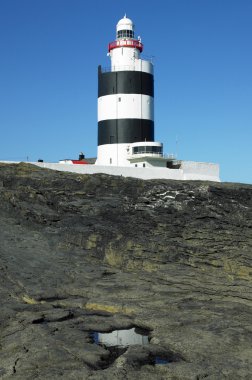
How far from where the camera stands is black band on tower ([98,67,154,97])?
37875mm

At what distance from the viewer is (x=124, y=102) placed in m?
37.8

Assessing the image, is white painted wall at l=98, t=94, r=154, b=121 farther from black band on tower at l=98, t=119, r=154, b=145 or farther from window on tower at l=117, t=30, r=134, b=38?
window on tower at l=117, t=30, r=134, b=38

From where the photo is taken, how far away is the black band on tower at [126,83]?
37.9 metres

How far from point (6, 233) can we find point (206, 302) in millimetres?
9868

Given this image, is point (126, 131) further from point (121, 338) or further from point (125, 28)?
point (121, 338)

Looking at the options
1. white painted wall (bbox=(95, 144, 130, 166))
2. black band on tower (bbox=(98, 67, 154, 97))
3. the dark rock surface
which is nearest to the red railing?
black band on tower (bbox=(98, 67, 154, 97))

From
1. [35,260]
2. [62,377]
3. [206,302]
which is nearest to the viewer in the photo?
[62,377]

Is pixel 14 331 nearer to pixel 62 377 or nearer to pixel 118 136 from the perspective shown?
pixel 62 377

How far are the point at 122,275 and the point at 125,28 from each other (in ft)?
86.5

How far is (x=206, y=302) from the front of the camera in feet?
49.6

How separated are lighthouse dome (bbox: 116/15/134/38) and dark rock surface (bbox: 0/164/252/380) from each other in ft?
49.1

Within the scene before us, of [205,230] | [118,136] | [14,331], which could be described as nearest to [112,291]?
[14,331]

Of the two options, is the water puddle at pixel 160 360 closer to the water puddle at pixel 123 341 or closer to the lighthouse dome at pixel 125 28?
the water puddle at pixel 123 341

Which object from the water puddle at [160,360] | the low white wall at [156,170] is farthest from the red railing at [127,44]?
the water puddle at [160,360]
